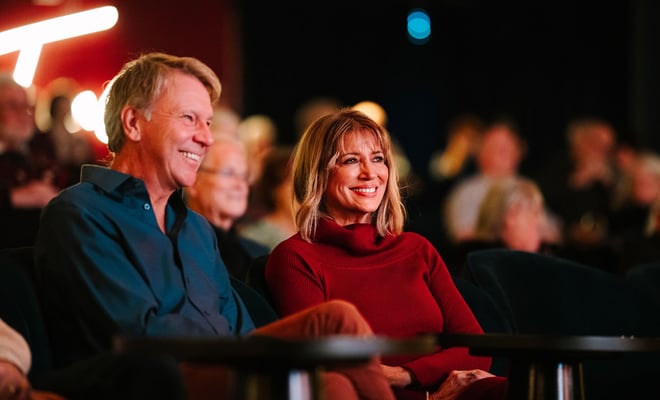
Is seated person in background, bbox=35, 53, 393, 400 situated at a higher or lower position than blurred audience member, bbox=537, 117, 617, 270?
lower

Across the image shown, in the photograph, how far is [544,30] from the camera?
41.9 ft

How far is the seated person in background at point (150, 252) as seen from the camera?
3.21 meters

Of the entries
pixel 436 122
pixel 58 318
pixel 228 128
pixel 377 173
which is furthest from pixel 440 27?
pixel 58 318

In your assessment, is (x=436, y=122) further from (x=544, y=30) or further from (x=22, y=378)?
(x=22, y=378)

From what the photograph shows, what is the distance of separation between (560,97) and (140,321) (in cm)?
1002

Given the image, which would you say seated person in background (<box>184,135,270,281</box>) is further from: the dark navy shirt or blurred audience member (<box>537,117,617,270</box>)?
blurred audience member (<box>537,117,617,270</box>)

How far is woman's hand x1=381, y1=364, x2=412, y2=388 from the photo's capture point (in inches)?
147

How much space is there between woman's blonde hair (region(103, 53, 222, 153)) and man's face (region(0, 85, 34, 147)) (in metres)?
2.28

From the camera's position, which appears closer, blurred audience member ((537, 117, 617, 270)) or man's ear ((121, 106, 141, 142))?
man's ear ((121, 106, 141, 142))

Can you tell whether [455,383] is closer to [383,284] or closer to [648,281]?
[383,284]

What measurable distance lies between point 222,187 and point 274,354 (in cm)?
273

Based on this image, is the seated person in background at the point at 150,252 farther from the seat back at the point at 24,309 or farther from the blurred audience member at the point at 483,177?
the blurred audience member at the point at 483,177

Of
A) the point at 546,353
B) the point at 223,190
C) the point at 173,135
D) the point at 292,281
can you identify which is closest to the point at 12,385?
the point at 173,135

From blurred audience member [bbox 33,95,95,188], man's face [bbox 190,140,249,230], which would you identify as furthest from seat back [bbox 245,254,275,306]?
blurred audience member [bbox 33,95,95,188]
